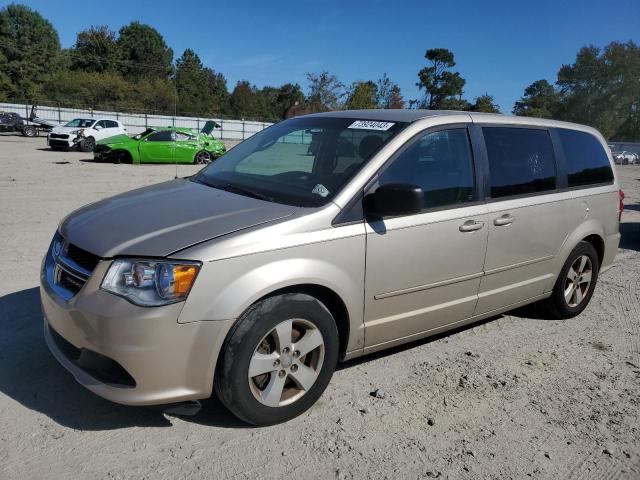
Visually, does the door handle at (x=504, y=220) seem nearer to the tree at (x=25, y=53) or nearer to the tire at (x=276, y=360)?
the tire at (x=276, y=360)

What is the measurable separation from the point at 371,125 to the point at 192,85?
85.2 meters

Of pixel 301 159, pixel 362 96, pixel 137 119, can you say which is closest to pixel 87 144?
pixel 301 159

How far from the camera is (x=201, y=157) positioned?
70.2ft

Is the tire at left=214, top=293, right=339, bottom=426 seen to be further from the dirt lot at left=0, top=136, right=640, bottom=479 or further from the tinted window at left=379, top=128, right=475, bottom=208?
the tinted window at left=379, top=128, right=475, bottom=208

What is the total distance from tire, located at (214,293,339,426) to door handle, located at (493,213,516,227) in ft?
5.23

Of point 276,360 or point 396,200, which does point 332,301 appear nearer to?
point 276,360

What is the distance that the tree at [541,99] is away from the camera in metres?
84.2

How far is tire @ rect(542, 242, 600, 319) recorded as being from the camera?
4.82m

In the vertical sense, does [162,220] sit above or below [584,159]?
below

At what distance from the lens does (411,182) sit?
3.49 metres

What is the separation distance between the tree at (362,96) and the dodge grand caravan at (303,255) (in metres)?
48.7

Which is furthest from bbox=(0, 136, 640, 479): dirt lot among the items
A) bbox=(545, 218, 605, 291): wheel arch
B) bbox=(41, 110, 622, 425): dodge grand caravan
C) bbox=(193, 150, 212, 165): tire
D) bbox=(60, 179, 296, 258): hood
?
bbox=(193, 150, 212, 165): tire

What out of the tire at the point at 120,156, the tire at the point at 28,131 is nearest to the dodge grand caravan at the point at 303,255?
the tire at the point at 120,156

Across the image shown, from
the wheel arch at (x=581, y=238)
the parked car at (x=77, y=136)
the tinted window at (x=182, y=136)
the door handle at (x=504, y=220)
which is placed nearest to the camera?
the door handle at (x=504, y=220)
